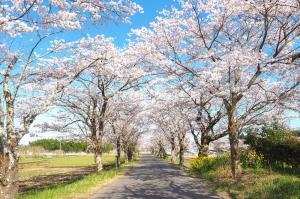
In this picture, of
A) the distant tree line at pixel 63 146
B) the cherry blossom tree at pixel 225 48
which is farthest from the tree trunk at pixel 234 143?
the distant tree line at pixel 63 146

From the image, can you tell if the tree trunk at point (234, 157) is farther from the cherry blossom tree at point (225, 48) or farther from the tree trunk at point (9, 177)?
the tree trunk at point (9, 177)

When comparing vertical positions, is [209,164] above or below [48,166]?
above

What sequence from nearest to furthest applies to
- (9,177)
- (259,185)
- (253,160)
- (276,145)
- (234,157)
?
1. (9,177)
2. (259,185)
3. (234,157)
4. (276,145)
5. (253,160)

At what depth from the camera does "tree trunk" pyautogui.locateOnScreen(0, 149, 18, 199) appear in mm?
9328

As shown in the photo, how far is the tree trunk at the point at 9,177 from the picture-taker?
933 cm

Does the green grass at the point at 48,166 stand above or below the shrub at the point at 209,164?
below

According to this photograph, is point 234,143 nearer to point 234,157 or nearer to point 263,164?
point 234,157

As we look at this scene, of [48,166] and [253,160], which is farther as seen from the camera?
[48,166]

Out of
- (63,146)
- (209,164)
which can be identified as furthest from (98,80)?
(63,146)

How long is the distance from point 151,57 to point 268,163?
8372 mm

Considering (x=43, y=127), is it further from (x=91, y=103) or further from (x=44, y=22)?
(x=44, y=22)

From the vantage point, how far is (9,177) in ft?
30.8

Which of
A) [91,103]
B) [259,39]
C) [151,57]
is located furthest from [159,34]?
[91,103]

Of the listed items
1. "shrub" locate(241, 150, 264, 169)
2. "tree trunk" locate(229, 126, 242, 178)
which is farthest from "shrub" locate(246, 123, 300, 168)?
"tree trunk" locate(229, 126, 242, 178)
